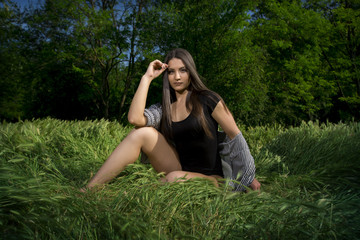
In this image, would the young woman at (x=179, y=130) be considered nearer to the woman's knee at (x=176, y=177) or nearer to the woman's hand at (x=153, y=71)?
the woman's hand at (x=153, y=71)

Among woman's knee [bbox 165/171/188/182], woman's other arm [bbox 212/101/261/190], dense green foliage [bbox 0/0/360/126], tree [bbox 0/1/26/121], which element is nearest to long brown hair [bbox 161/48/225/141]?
woman's other arm [bbox 212/101/261/190]

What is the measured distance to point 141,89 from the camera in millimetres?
2748

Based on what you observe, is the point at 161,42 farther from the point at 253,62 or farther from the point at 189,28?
the point at 253,62

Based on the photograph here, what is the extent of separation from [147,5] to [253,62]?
292 inches

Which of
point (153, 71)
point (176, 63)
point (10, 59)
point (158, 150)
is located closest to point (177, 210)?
point (158, 150)

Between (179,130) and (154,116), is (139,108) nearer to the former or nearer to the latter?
(154,116)

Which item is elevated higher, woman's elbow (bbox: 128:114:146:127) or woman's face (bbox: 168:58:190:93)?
woman's face (bbox: 168:58:190:93)

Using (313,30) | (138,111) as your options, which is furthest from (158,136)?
(313,30)

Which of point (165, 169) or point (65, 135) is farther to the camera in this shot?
point (65, 135)

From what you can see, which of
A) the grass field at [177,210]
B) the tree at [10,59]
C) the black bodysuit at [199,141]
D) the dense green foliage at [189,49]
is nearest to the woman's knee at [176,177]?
the grass field at [177,210]

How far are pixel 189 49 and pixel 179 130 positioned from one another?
35.8 ft

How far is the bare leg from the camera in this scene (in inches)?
99.0

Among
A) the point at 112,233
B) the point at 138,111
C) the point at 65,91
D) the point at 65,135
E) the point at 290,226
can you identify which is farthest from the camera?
the point at 65,91

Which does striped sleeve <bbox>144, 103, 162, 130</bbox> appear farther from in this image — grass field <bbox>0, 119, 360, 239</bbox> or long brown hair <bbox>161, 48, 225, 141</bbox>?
grass field <bbox>0, 119, 360, 239</bbox>
